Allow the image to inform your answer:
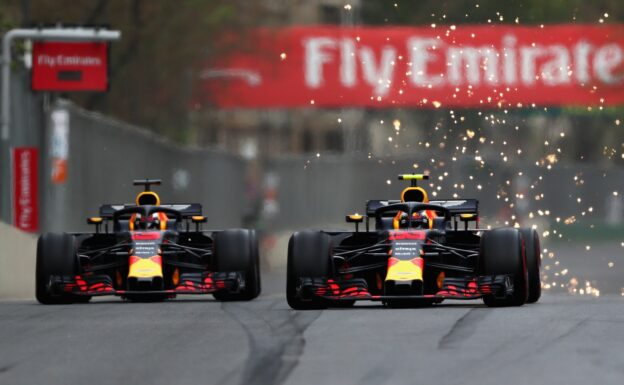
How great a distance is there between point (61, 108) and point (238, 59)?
20240 millimetres

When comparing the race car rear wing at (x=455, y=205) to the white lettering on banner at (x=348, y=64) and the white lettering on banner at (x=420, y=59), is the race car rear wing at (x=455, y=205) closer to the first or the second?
the white lettering on banner at (x=420, y=59)

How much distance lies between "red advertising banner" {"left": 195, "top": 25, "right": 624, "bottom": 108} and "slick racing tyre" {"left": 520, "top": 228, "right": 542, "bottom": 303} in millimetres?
14974

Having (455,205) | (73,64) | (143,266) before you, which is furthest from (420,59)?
(143,266)

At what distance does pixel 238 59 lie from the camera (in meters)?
51.0

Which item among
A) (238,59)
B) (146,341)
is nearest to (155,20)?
(238,59)

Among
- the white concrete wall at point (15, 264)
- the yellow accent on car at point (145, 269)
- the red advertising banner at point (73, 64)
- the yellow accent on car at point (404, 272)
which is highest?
the red advertising banner at point (73, 64)

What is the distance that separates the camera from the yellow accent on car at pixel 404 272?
19297 millimetres

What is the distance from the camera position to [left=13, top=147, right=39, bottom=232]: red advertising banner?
29219mm

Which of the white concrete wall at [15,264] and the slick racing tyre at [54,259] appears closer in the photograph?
the slick racing tyre at [54,259]

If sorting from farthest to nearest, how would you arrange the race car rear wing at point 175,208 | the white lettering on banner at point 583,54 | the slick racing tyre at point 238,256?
the white lettering on banner at point 583,54 < the race car rear wing at point 175,208 < the slick racing tyre at point 238,256

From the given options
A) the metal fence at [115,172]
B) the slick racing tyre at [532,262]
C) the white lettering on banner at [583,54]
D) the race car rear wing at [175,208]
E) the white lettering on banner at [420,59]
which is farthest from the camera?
the white lettering on banner at [420,59]

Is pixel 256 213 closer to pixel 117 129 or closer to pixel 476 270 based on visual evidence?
pixel 117 129

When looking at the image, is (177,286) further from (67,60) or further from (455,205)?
(67,60)

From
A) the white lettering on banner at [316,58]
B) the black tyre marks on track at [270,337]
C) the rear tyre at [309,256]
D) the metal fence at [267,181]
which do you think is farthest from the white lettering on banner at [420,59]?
the black tyre marks on track at [270,337]
